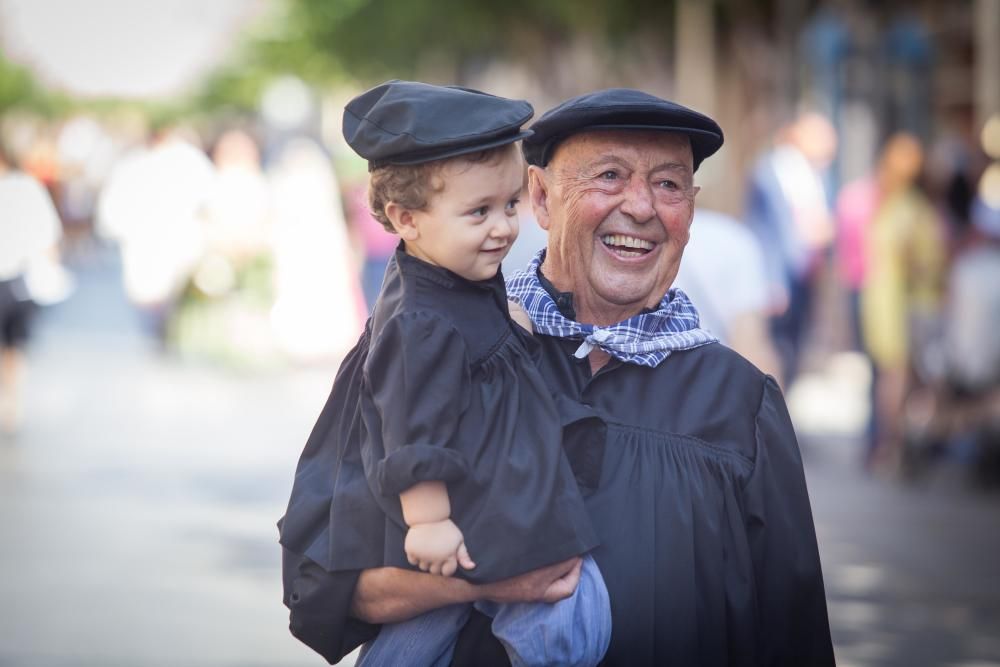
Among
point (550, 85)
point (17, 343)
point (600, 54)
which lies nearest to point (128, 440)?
point (17, 343)

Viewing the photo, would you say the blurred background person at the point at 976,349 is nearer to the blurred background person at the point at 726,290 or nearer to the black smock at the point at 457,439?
the blurred background person at the point at 726,290

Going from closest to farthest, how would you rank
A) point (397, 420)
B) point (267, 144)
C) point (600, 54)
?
1. point (397, 420)
2. point (267, 144)
3. point (600, 54)

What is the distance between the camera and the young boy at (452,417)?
299cm

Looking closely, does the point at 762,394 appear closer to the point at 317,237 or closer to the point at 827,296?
the point at 827,296

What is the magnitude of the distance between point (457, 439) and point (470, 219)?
0.39 m

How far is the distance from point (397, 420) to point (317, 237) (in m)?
15.7

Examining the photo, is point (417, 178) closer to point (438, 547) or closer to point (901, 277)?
point (438, 547)

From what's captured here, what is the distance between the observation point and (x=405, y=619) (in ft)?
10.5

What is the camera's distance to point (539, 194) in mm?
3557

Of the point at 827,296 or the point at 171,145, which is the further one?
the point at 171,145

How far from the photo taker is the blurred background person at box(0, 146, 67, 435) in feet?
43.4

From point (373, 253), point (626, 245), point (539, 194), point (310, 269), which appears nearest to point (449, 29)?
point (310, 269)

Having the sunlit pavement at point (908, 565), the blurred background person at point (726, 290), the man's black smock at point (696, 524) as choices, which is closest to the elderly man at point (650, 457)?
the man's black smock at point (696, 524)

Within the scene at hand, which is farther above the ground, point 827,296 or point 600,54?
point 600,54
